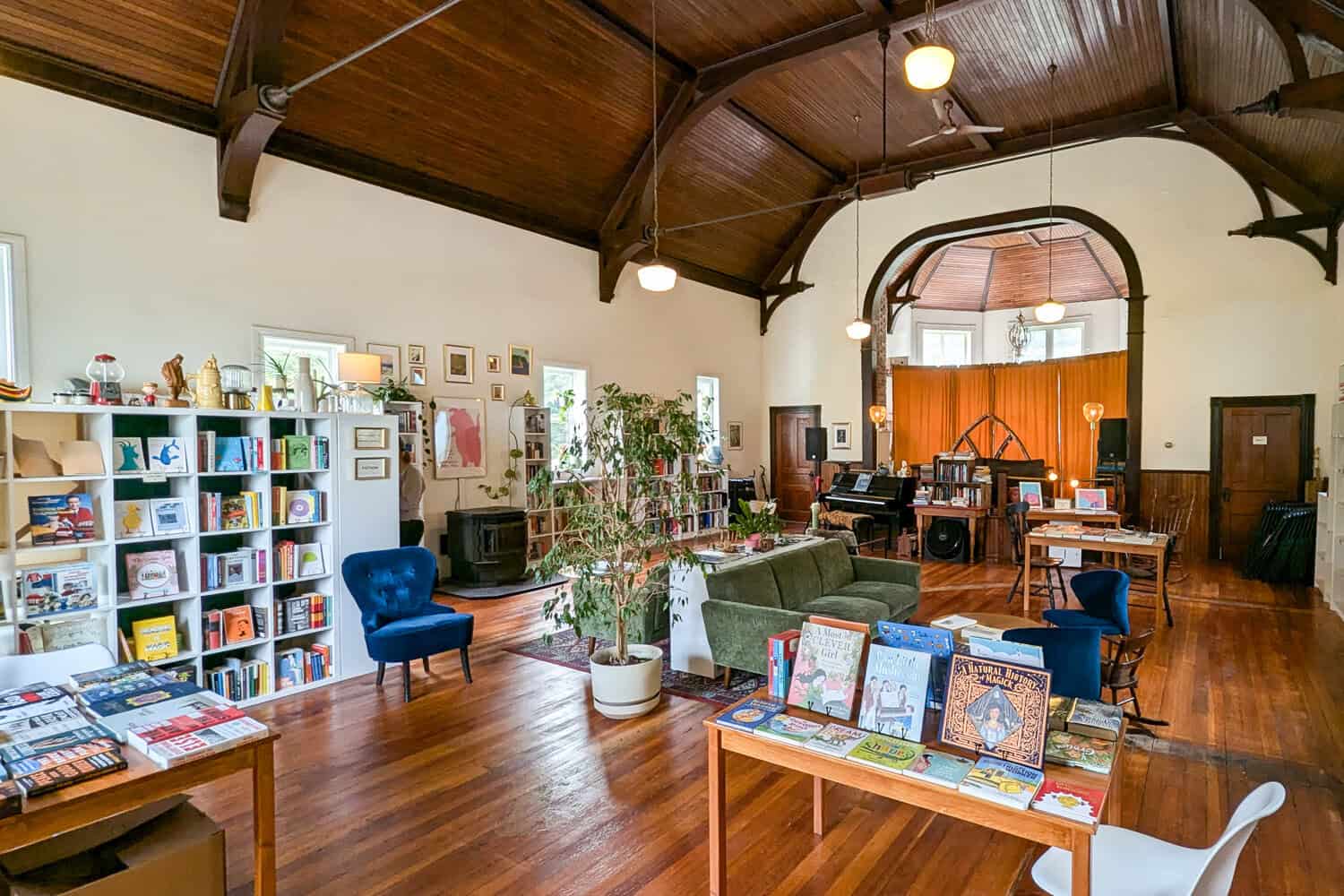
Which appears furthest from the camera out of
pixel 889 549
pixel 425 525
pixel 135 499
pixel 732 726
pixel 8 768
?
pixel 889 549

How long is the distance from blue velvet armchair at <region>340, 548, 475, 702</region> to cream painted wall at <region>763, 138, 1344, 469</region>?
942 cm

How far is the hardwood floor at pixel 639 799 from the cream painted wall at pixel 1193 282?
526 cm

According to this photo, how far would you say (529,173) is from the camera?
27.4 feet

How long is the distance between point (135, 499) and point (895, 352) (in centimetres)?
1439

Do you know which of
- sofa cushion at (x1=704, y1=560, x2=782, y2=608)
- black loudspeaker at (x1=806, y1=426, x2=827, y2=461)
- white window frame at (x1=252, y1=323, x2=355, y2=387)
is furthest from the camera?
black loudspeaker at (x1=806, y1=426, x2=827, y2=461)

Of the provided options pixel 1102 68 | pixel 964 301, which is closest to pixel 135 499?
pixel 1102 68

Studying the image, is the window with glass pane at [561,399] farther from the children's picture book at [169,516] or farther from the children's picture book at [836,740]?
the children's picture book at [836,740]

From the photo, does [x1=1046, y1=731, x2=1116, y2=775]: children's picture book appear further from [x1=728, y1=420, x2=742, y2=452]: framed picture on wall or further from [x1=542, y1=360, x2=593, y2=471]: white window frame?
[x1=728, y1=420, x2=742, y2=452]: framed picture on wall

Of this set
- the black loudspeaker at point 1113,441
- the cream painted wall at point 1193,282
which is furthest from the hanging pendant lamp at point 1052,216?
the black loudspeaker at point 1113,441

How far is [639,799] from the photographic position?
10.5 ft

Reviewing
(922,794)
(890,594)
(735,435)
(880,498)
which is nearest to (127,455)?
(922,794)

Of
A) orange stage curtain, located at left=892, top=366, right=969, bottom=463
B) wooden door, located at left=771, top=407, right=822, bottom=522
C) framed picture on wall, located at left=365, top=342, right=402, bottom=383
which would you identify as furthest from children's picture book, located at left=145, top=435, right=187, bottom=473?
orange stage curtain, located at left=892, top=366, right=969, bottom=463

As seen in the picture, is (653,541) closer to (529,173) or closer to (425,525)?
(425,525)

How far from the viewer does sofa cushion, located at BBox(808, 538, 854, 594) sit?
559 centimetres
